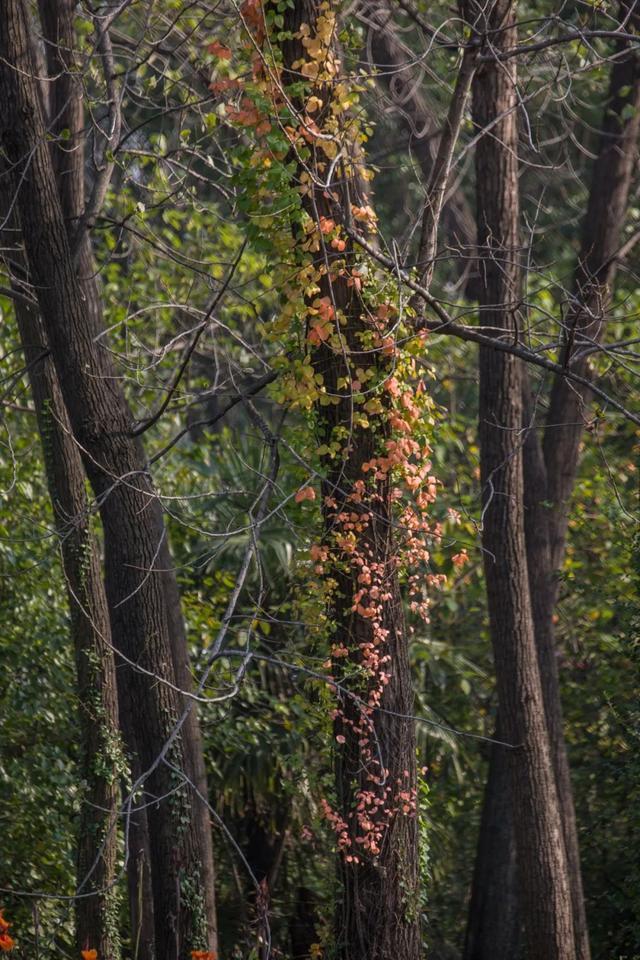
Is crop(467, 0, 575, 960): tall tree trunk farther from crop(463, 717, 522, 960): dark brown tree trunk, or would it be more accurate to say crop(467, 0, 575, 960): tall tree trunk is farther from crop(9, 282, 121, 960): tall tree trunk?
crop(9, 282, 121, 960): tall tree trunk

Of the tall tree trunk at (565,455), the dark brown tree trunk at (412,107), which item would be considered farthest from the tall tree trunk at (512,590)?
the dark brown tree trunk at (412,107)

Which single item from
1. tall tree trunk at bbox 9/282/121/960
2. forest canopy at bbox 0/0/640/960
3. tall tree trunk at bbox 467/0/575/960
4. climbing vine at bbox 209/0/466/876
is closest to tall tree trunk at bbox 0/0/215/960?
forest canopy at bbox 0/0/640/960

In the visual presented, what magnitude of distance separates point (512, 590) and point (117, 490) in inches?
112

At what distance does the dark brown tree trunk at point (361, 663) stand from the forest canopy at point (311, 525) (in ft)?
0.06

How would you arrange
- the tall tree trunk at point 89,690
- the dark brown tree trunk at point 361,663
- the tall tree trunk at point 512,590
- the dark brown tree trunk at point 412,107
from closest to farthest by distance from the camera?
1. the dark brown tree trunk at point 361,663
2. the tall tree trunk at point 89,690
3. the tall tree trunk at point 512,590
4. the dark brown tree trunk at point 412,107

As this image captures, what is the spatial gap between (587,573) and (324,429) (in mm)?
5529

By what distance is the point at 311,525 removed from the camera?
6.23 metres

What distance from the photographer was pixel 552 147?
57.4ft

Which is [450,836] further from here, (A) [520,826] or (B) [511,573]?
(B) [511,573]

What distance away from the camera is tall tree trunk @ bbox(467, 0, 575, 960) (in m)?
7.67

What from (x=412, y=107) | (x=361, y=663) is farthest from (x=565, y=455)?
(x=412, y=107)

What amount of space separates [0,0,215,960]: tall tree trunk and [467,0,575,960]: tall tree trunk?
235cm

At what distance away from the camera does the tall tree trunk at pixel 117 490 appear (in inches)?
240

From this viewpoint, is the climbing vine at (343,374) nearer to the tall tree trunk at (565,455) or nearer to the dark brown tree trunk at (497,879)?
the tall tree trunk at (565,455)
